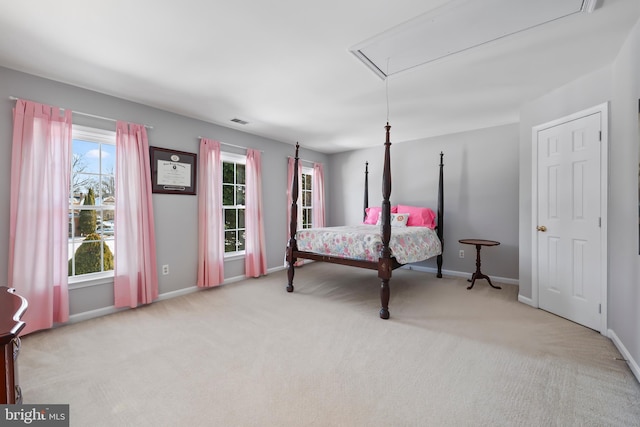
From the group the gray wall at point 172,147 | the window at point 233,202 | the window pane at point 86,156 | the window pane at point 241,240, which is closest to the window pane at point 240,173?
the window at point 233,202

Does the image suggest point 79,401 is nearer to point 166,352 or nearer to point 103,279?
point 166,352

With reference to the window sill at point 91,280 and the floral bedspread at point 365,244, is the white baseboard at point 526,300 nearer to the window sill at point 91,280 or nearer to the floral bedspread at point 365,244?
the floral bedspread at point 365,244

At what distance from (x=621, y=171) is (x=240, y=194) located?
4452 mm

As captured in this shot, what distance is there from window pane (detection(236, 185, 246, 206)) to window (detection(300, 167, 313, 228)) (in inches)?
59.0

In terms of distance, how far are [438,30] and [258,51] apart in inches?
53.7

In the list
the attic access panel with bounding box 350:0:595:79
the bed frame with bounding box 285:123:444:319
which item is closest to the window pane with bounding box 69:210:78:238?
the bed frame with bounding box 285:123:444:319

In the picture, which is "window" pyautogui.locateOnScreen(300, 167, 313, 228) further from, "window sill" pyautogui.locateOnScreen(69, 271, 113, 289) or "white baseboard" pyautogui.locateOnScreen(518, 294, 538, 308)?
"white baseboard" pyautogui.locateOnScreen(518, 294, 538, 308)

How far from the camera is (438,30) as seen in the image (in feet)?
6.37

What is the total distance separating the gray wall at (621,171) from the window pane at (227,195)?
431 cm

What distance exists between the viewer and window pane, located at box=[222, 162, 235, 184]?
4.43m

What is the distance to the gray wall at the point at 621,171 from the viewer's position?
1.95 metres

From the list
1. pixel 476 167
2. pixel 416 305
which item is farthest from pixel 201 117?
pixel 476 167

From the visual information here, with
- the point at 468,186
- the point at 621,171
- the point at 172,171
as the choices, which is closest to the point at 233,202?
the point at 172,171

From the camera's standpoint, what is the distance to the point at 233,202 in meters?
4.51
